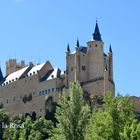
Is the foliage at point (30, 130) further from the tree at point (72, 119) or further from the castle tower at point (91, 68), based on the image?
the tree at point (72, 119)

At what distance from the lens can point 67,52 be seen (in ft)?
429

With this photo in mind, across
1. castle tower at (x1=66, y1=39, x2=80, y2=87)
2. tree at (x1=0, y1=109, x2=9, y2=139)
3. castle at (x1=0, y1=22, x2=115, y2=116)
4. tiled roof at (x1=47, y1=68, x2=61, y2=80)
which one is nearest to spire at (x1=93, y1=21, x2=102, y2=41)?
castle at (x1=0, y1=22, x2=115, y2=116)

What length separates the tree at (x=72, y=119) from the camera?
60906mm

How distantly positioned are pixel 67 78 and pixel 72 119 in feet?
217

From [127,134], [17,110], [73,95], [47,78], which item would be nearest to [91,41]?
[47,78]

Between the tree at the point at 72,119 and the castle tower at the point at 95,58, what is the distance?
6371 cm

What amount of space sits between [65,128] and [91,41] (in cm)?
6943

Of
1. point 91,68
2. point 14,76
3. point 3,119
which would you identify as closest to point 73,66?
point 91,68

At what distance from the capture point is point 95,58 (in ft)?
422

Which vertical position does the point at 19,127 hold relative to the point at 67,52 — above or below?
below

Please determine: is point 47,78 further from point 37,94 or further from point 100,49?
point 100,49

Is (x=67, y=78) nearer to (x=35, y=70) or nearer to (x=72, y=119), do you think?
(x=35, y=70)

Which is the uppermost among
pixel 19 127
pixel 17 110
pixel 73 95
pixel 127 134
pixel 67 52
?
pixel 67 52

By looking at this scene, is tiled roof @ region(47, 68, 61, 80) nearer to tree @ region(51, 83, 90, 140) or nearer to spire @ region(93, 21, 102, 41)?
spire @ region(93, 21, 102, 41)
